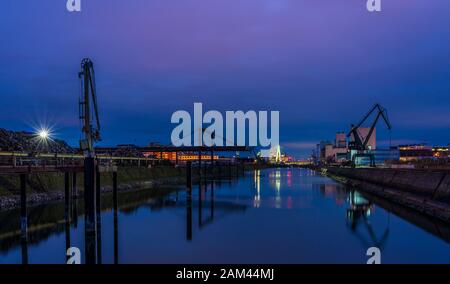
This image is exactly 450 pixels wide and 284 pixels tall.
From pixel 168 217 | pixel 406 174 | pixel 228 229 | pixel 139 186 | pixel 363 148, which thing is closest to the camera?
pixel 228 229

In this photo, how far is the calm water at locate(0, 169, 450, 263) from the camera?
21.9 meters

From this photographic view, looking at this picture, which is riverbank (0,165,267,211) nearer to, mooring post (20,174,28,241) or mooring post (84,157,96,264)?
mooring post (20,174,28,241)

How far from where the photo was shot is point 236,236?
28.0 meters

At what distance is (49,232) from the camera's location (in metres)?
26.0

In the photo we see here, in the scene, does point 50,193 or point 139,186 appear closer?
point 50,193

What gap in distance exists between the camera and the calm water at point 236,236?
21.9 meters

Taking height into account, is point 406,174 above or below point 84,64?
below

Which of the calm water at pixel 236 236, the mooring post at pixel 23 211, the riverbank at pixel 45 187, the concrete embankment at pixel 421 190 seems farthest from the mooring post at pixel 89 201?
the concrete embankment at pixel 421 190

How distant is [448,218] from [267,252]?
1357 centimetres

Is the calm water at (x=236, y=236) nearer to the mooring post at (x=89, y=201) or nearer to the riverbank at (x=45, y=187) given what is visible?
the mooring post at (x=89, y=201)

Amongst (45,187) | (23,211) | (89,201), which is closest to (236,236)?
(89,201)

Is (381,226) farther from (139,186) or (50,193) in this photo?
(139,186)

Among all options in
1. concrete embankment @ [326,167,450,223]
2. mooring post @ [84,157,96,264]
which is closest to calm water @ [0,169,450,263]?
mooring post @ [84,157,96,264]

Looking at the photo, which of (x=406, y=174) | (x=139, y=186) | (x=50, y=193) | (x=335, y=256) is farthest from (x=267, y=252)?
(x=139, y=186)
